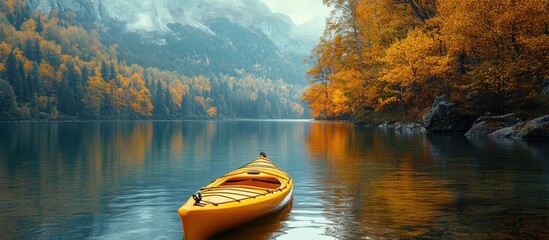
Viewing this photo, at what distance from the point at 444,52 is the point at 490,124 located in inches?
418

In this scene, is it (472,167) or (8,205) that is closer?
(8,205)

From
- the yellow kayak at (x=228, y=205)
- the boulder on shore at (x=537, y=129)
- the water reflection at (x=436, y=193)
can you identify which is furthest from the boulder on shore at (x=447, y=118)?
the yellow kayak at (x=228, y=205)

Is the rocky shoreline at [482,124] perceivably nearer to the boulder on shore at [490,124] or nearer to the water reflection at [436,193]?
the boulder on shore at [490,124]

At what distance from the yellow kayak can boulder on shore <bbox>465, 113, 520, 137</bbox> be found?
105 feet

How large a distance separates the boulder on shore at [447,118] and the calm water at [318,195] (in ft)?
47.9

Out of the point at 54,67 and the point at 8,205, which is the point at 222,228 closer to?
the point at 8,205

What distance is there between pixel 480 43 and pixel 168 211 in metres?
34.6

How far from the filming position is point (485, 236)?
10.3 m

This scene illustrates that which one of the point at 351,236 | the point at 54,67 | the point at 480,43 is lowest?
the point at 351,236

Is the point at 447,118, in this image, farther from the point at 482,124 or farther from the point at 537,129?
the point at 537,129

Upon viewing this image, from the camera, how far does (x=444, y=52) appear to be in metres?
48.3

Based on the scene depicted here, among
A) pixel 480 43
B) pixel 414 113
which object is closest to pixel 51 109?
pixel 414 113

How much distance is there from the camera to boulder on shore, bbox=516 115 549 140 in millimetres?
34188

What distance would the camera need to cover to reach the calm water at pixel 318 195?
11.0 m
